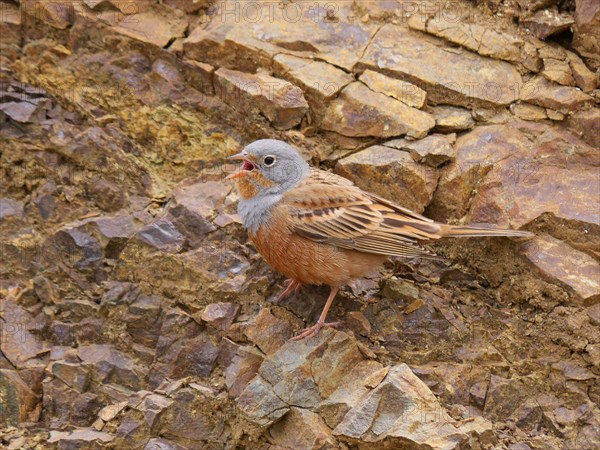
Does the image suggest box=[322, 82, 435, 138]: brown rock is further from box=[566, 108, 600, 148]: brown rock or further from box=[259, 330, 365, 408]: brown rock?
box=[259, 330, 365, 408]: brown rock

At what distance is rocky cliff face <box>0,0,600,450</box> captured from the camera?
8.45 metres

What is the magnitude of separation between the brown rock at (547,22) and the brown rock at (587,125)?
42.1 inches

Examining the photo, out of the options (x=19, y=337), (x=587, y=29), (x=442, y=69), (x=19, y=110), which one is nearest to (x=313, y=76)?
(x=442, y=69)

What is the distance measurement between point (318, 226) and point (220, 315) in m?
1.41

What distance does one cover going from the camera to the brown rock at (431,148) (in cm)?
973

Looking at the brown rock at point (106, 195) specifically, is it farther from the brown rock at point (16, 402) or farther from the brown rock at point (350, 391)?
the brown rock at point (350, 391)

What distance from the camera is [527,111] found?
9992 mm

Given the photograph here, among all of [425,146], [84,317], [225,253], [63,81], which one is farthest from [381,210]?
[63,81]

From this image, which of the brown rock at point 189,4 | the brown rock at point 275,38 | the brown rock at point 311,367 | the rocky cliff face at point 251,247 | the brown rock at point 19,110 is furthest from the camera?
the brown rock at point 189,4

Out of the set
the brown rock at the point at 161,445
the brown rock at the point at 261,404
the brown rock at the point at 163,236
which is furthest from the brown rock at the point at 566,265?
the brown rock at the point at 161,445

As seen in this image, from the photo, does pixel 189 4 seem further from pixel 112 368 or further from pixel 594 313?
pixel 594 313

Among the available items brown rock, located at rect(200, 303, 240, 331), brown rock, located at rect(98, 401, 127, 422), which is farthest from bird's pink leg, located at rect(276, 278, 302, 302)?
brown rock, located at rect(98, 401, 127, 422)

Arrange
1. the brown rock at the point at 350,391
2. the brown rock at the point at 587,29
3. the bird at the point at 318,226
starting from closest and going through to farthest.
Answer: the brown rock at the point at 350,391
the bird at the point at 318,226
the brown rock at the point at 587,29

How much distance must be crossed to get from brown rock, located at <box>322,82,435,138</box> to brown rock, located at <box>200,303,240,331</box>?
2.51 m
